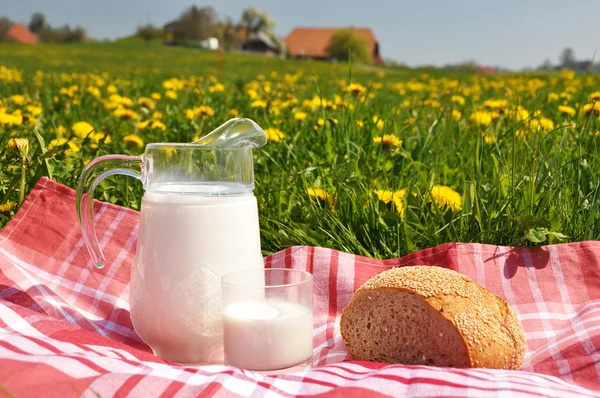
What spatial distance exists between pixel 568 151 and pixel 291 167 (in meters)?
0.92

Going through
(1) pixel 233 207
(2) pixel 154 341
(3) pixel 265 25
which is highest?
(3) pixel 265 25

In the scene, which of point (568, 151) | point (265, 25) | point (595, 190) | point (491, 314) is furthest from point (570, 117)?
point (265, 25)

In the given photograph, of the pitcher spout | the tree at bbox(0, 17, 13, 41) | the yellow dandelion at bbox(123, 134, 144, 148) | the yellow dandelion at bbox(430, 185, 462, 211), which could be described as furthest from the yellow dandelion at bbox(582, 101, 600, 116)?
the tree at bbox(0, 17, 13, 41)

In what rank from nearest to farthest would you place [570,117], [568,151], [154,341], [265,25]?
[154,341] < [568,151] < [570,117] < [265,25]

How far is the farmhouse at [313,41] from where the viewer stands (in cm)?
5659

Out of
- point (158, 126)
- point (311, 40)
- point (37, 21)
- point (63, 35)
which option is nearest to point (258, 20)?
point (311, 40)

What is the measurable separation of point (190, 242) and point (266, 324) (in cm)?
→ 21

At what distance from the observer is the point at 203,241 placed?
121 cm

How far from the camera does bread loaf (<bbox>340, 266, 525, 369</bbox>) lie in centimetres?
116

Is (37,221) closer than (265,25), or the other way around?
(37,221)

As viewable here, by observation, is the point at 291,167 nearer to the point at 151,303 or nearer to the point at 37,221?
the point at 37,221

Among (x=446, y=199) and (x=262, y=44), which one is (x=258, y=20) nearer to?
(x=262, y=44)

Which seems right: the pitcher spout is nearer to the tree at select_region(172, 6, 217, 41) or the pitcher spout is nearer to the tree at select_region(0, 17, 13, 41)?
the tree at select_region(172, 6, 217, 41)

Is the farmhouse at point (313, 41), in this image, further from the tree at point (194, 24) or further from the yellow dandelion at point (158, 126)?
the yellow dandelion at point (158, 126)
